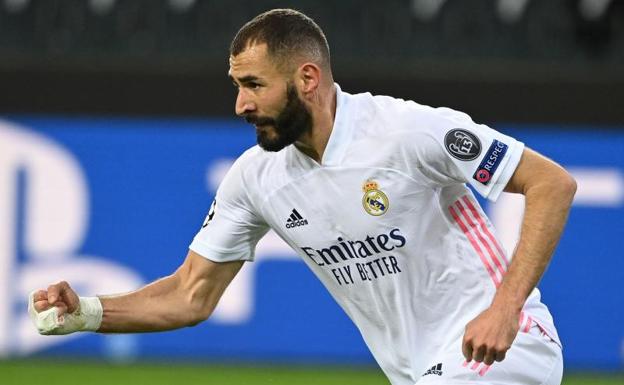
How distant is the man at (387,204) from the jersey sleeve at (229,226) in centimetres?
11

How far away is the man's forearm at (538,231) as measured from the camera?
4.38 meters

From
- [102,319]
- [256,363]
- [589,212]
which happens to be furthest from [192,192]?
[102,319]

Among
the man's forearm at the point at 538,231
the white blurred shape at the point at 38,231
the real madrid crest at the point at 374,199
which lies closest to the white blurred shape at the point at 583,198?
the white blurred shape at the point at 38,231

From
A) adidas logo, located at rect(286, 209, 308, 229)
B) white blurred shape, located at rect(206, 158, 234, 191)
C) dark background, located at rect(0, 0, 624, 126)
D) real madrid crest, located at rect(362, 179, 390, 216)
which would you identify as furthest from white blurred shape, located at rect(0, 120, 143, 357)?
real madrid crest, located at rect(362, 179, 390, 216)

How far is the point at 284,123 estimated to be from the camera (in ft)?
15.7

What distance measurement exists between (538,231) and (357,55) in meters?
7.41

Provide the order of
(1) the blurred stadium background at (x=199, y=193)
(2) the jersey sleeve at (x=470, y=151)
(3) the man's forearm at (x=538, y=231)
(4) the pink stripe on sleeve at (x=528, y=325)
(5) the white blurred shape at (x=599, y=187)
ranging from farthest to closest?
(5) the white blurred shape at (x=599, y=187), (1) the blurred stadium background at (x=199, y=193), (4) the pink stripe on sleeve at (x=528, y=325), (2) the jersey sleeve at (x=470, y=151), (3) the man's forearm at (x=538, y=231)

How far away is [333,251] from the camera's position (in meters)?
4.86

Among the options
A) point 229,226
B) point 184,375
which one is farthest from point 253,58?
point 184,375

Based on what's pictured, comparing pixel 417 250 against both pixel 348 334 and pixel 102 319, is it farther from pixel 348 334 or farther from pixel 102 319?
pixel 348 334

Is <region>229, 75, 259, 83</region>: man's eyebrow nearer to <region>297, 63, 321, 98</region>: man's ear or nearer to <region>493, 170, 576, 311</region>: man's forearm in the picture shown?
<region>297, 63, 321, 98</region>: man's ear

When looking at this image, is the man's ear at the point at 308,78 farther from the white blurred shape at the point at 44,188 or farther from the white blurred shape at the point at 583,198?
the white blurred shape at the point at 44,188

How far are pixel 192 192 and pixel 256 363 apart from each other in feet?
4.63

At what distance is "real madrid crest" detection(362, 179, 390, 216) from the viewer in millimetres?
4750
